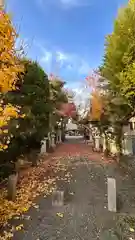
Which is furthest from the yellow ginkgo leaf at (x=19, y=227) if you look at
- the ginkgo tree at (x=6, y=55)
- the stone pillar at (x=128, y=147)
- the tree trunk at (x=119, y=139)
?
the tree trunk at (x=119, y=139)

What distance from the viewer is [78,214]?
7.64 metres

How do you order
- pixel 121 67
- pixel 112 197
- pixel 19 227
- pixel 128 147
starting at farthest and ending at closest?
1. pixel 128 147
2. pixel 121 67
3. pixel 112 197
4. pixel 19 227

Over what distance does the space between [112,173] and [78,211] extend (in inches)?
194

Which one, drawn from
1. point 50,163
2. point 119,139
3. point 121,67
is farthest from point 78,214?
point 121,67

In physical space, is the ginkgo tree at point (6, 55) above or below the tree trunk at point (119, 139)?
above

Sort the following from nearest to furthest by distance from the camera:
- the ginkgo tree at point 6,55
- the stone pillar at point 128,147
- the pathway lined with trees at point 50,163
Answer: the ginkgo tree at point 6,55, the pathway lined with trees at point 50,163, the stone pillar at point 128,147

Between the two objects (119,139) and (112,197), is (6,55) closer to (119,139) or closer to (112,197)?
(112,197)

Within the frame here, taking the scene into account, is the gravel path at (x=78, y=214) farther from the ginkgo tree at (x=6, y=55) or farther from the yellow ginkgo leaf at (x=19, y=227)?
the ginkgo tree at (x=6, y=55)

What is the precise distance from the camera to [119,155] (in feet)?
52.0

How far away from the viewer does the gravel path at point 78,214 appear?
6340 mm

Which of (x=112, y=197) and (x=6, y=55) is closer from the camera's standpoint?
(x=6, y=55)

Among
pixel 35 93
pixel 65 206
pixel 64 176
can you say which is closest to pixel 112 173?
pixel 64 176

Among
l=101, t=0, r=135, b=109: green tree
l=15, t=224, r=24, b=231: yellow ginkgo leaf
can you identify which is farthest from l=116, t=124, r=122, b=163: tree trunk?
l=15, t=224, r=24, b=231: yellow ginkgo leaf

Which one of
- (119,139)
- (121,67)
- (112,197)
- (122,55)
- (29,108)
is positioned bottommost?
(112,197)
